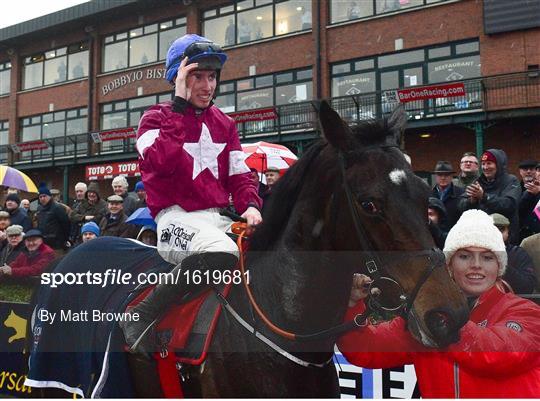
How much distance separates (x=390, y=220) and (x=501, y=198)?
12.5 feet

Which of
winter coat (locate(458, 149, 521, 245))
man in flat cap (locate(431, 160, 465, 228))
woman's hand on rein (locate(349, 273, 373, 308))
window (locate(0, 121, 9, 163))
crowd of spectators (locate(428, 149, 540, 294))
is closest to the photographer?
woman's hand on rein (locate(349, 273, 373, 308))

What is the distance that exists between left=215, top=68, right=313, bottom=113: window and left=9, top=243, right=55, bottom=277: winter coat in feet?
53.0

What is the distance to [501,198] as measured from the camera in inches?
218

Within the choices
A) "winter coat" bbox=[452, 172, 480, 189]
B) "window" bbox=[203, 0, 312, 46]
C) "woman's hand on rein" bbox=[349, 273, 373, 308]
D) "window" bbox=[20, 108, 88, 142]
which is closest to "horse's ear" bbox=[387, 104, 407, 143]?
"woman's hand on rein" bbox=[349, 273, 373, 308]

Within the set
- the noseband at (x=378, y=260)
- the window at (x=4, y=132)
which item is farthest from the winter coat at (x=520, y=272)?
the window at (x=4, y=132)

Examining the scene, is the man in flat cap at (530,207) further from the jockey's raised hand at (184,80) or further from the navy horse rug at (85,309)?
the jockey's raised hand at (184,80)

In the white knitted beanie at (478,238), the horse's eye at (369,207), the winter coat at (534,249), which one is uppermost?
the horse's eye at (369,207)

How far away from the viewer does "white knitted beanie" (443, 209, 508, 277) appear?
2.67 metres

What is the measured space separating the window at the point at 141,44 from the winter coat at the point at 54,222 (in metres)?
16.4

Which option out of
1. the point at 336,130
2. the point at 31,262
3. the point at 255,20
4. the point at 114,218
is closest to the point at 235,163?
the point at 336,130

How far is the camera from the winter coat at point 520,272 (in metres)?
4.28

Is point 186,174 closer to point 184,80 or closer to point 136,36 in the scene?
Answer: point 184,80

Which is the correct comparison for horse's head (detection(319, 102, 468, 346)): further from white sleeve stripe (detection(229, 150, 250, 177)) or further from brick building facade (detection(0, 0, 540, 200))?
brick building facade (detection(0, 0, 540, 200))

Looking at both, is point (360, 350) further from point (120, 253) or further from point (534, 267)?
point (534, 267)
